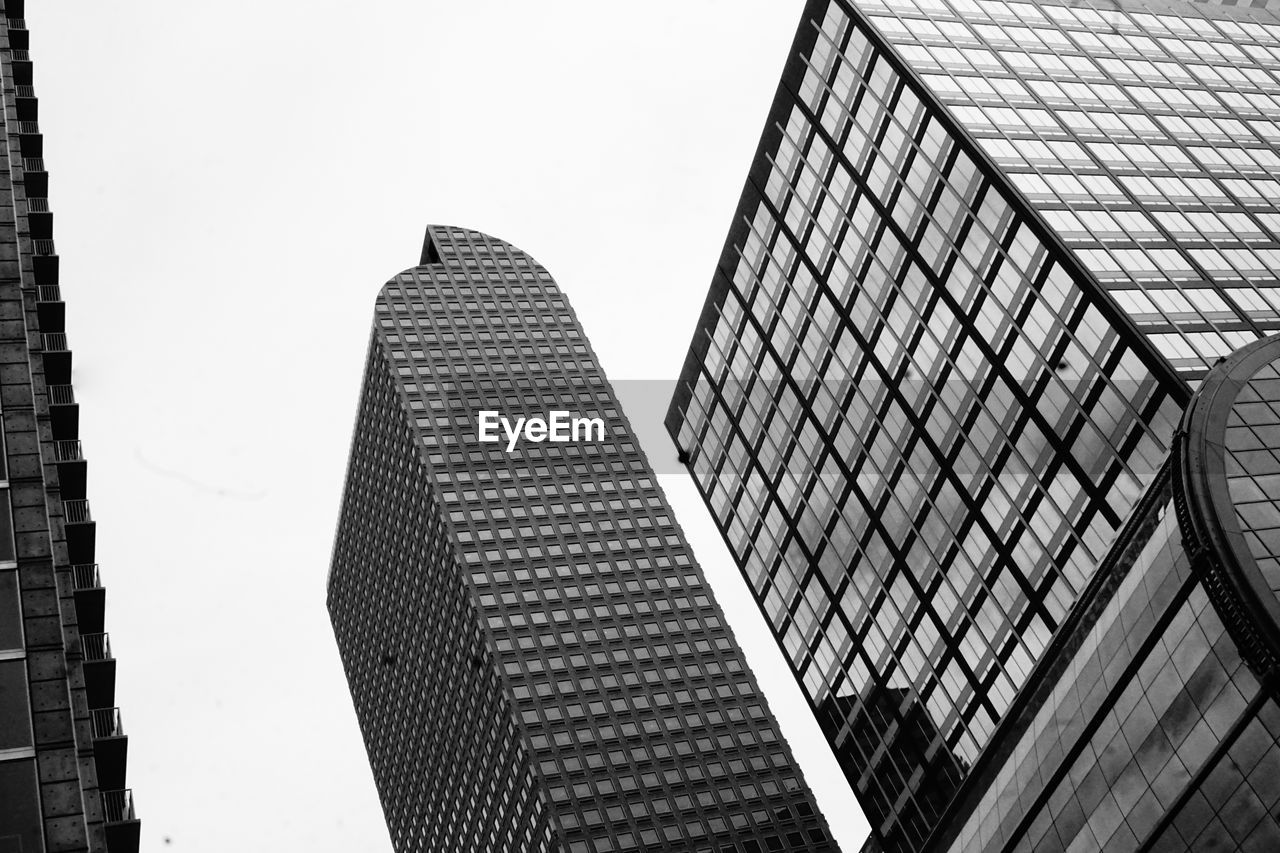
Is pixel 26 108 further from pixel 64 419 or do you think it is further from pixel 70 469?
pixel 70 469

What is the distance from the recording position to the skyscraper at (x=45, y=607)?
28.7 metres

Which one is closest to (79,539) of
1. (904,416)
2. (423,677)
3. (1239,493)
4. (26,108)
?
(26,108)

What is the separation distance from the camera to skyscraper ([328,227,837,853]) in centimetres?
13325

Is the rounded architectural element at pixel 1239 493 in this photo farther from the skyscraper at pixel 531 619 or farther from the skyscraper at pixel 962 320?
the skyscraper at pixel 531 619

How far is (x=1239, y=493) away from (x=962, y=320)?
3262 cm

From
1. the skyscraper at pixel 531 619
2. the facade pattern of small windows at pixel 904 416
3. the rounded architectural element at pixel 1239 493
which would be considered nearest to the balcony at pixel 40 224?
the rounded architectural element at pixel 1239 493

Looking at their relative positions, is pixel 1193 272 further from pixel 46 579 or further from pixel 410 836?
pixel 410 836

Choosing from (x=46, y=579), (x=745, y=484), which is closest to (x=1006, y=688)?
(x=745, y=484)

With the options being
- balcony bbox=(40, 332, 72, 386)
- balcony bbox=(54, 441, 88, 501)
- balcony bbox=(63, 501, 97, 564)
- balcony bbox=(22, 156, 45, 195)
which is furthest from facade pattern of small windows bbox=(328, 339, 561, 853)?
balcony bbox=(63, 501, 97, 564)

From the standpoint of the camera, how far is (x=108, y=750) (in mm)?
34094

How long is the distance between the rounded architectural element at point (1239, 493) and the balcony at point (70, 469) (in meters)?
32.5

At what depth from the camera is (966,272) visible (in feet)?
251

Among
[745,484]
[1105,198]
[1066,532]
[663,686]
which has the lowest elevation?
[663,686]

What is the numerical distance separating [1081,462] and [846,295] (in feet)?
73.8
